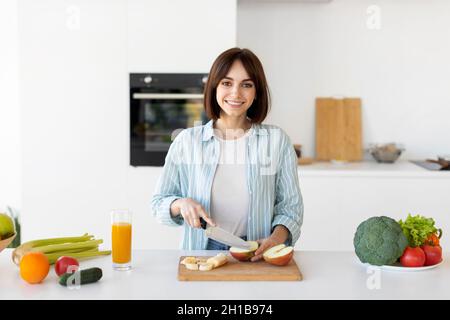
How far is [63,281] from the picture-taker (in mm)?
1885

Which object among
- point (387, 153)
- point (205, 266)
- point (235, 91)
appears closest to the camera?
point (205, 266)

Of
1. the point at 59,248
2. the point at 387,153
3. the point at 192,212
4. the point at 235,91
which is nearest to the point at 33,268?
the point at 59,248

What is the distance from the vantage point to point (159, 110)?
4004 mm

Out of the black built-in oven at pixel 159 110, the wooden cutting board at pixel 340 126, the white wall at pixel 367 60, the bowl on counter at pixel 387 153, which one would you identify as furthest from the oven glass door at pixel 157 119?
the bowl on counter at pixel 387 153

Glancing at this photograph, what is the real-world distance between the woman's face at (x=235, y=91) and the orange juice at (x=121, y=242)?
62 centimetres

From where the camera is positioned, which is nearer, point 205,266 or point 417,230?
point 205,266

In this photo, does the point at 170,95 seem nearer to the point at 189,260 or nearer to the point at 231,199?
the point at 231,199

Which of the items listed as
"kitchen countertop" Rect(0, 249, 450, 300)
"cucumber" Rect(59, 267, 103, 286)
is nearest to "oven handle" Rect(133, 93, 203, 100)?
"kitchen countertop" Rect(0, 249, 450, 300)

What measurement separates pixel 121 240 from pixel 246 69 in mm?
796

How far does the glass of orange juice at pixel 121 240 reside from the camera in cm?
205

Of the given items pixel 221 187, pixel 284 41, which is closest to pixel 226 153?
pixel 221 187

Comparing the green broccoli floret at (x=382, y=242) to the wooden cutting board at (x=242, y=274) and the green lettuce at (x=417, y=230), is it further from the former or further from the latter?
the wooden cutting board at (x=242, y=274)

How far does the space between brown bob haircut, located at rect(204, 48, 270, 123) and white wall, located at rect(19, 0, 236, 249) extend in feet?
4.76

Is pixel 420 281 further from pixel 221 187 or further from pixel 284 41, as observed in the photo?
pixel 284 41
